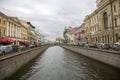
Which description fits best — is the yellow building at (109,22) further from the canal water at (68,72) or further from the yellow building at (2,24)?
the yellow building at (2,24)

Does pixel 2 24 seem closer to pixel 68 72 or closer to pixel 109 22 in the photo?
pixel 109 22

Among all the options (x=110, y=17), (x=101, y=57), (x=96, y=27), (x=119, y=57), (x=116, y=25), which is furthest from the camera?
(x=96, y=27)

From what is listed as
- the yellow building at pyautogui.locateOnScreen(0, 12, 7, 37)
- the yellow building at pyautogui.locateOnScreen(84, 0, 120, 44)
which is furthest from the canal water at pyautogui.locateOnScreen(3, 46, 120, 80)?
the yellow building at pyautogui.locateOnScreen(0, 12, 7, 37)

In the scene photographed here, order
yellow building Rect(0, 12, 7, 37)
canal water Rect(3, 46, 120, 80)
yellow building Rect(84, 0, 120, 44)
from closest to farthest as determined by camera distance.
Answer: canal water Rect(3, 46, 120, 80) → yellow building Rect(84, 0, 120, 44) → yellow building Rect(0, 12, 7, 37)

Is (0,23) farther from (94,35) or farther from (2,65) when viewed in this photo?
(2,65)

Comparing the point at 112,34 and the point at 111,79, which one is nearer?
the point at 111,79

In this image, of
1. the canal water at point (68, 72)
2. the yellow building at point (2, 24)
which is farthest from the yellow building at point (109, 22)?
the yellow building at point (2, 24)

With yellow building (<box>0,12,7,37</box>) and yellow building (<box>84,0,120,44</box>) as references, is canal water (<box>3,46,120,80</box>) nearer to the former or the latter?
yellow building (<box>84,0,120,44</box>)

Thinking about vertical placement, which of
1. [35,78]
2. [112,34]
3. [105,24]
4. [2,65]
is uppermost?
[105,24]

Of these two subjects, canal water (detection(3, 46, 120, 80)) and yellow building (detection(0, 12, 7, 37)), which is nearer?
canal water (detection(3, 46, 120, 80))

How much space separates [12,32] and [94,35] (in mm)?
29517

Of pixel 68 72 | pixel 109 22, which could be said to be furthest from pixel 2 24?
pixel 68 72

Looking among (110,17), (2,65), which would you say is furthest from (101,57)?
(110,17)

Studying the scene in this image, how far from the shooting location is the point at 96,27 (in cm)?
6234
